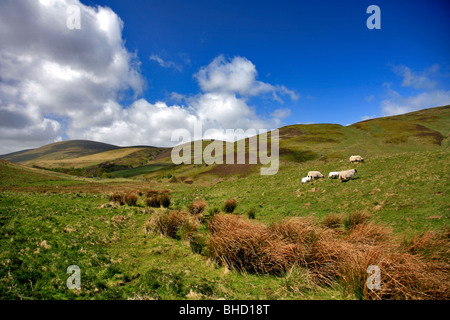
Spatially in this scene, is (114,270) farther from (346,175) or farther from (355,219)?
(346,175)

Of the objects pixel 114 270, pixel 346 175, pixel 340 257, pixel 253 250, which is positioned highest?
pixel 346 175

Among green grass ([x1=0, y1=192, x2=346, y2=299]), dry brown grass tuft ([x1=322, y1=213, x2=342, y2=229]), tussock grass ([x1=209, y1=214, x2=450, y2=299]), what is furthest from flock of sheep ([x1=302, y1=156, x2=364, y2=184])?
green grass ([x1=0, y1=192, x2=346, y2=299])

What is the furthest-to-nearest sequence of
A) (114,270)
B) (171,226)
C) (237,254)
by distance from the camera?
(171,226), (237,254), (114,270)

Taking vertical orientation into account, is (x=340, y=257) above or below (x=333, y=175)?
below

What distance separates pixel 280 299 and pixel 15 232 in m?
10.6

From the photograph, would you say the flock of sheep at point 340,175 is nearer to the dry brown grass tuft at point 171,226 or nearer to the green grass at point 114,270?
the dry brown grass tuft at point 171,226

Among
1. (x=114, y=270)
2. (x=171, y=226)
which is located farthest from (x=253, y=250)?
(x=171, y=226)

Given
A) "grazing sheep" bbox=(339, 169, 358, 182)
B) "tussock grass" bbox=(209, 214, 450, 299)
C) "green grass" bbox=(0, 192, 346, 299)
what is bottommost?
"green grass" bbox=(0, 192, 346, 299)

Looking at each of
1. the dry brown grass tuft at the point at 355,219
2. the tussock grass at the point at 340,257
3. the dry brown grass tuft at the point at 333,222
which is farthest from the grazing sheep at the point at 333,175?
the tussock grass at the point at 340,257

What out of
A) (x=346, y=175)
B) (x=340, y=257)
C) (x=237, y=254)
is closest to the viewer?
(x=340, y=257)

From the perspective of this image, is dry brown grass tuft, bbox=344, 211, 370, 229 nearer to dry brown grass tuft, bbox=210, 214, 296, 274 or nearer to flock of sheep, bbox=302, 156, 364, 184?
dry brown grass tuft, bbox=210, 214, 296, 274

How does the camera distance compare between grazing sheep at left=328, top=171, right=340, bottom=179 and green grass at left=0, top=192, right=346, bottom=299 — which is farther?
grazing sheep at left=328, top=171, right=340, bottom=179

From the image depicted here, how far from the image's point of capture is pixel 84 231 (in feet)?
32.0

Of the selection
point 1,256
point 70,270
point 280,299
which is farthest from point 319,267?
point 1,256
